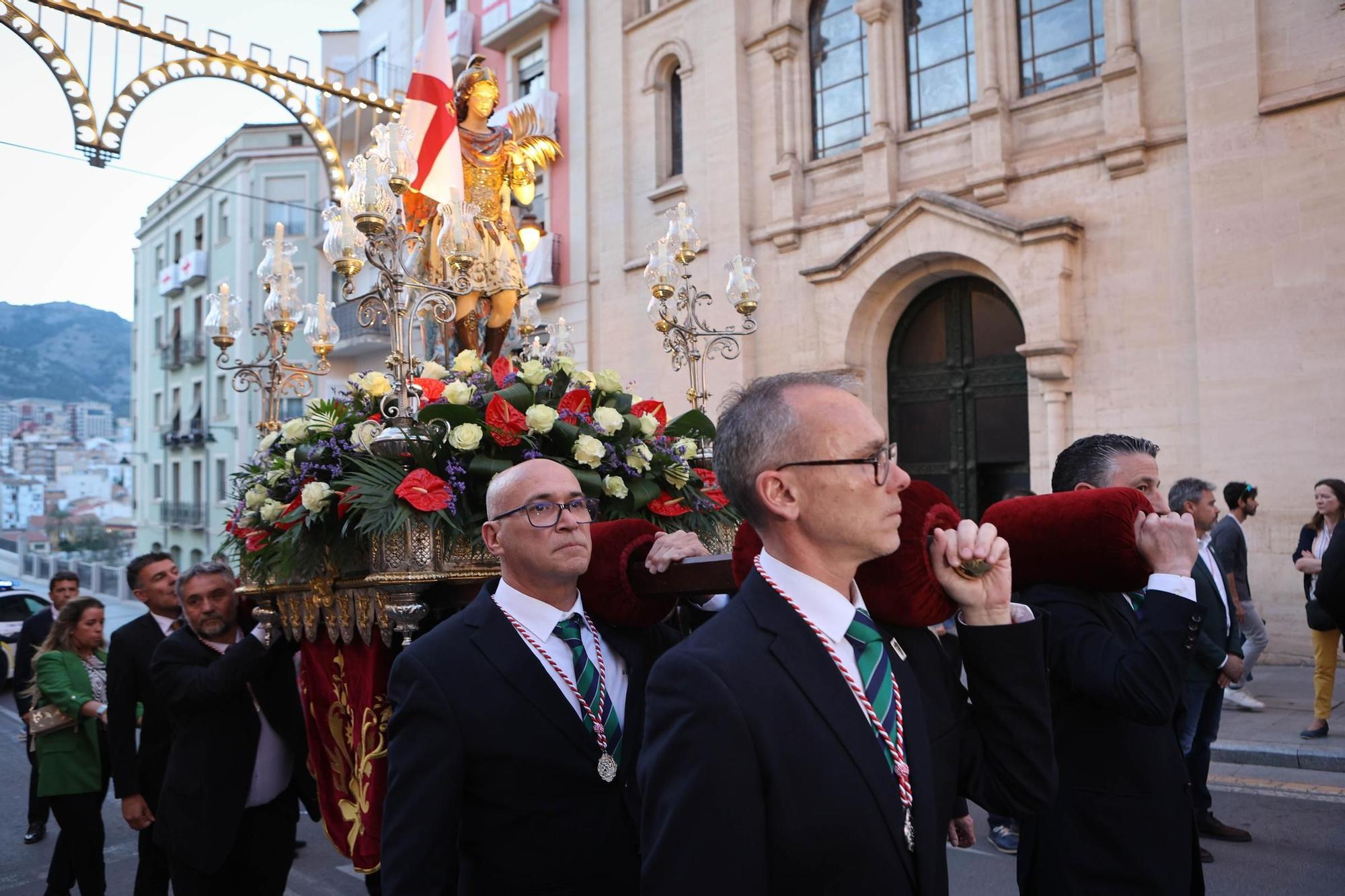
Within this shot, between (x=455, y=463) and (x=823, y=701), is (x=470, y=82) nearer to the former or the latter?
(x=455, y=463)

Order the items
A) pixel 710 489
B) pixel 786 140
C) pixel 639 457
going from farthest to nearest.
Result: pixel 786 140, pixel 710 489, pixel 639 457

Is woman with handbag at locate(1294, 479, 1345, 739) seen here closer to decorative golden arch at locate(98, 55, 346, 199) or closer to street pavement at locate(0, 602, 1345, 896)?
street pavement at locate(0, 602, 1345, 896)

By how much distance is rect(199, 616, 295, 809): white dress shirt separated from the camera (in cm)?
392

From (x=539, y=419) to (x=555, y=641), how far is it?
120 centimetres

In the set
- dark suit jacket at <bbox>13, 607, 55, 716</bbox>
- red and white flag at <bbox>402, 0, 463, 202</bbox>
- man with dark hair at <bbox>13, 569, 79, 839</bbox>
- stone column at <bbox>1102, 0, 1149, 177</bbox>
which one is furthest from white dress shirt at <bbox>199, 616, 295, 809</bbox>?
stone column at <bbox>1102, 0, 1149, 177</bbox>

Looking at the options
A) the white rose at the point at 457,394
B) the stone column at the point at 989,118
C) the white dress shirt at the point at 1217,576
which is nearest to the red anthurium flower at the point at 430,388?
the white rose at the point at 457,394

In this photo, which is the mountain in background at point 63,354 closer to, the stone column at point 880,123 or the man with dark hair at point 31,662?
the man with dark hair at point 31,662

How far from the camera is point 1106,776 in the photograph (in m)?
2.54

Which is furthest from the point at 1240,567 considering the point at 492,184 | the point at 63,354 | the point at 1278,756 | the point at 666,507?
the point at 63,354

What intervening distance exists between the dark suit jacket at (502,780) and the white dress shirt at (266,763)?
173 cm

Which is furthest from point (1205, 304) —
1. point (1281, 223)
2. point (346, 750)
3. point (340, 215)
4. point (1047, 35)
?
point (346, 750)

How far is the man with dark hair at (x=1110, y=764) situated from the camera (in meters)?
2.36

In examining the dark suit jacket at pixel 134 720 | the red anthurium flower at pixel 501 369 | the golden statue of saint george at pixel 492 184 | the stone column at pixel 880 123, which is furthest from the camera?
the stone column at pixel 880 123

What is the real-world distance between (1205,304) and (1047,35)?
4065mm
